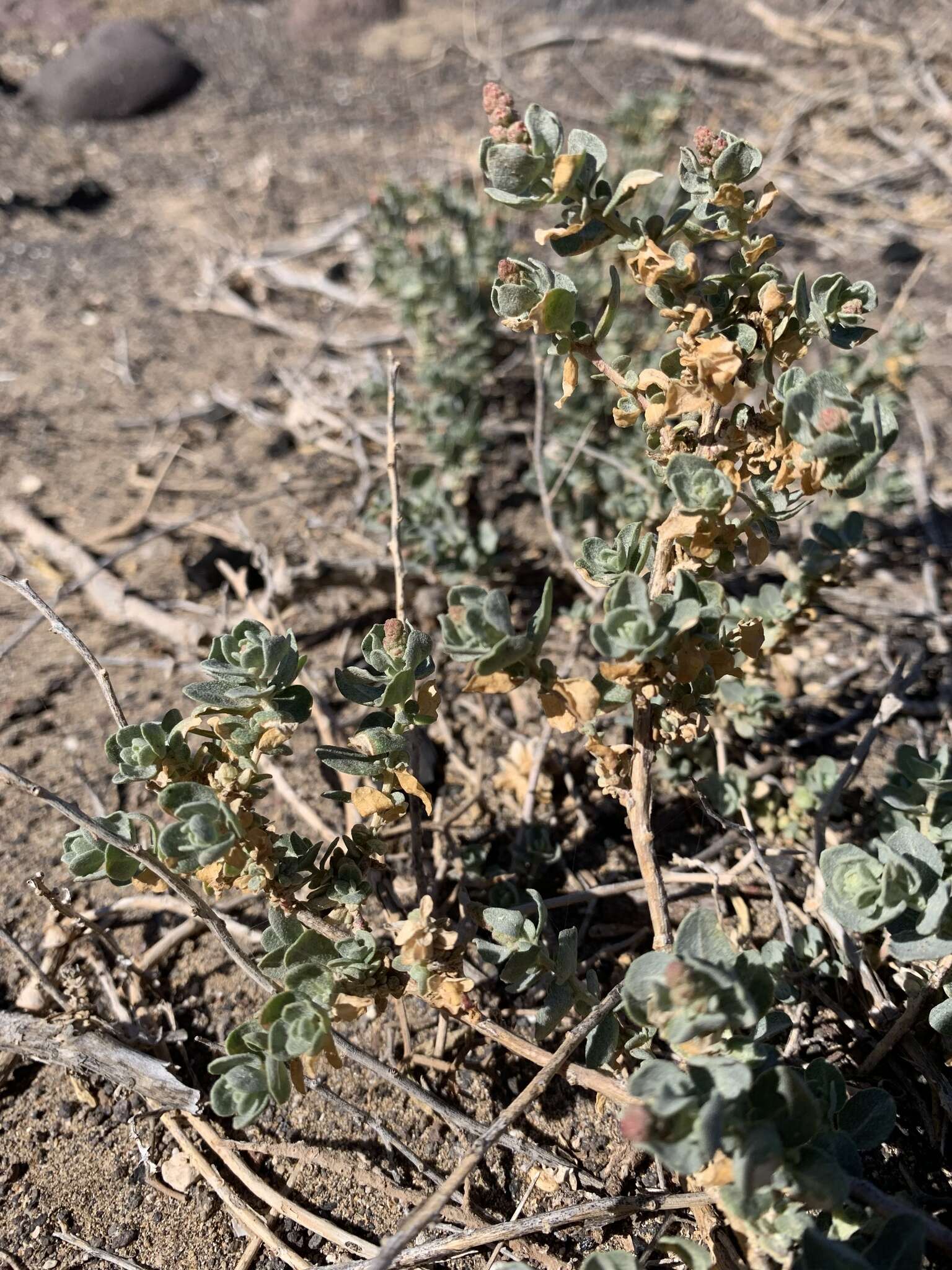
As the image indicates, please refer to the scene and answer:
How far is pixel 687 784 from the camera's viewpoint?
2.12 meters

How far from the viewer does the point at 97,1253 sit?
1.52m

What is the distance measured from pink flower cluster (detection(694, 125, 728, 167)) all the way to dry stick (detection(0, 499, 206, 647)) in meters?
1.76

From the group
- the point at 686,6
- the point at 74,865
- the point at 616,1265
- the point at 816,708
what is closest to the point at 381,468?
the point at 816,708

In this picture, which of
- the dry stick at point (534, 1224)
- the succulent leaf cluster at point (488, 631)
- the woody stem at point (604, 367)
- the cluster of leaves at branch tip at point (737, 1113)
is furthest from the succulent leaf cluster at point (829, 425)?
the dry stick at point (534, 1224)

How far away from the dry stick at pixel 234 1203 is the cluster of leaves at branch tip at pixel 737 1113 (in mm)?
703

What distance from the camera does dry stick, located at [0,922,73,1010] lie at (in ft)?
5.12

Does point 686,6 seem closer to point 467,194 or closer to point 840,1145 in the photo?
point 467,194

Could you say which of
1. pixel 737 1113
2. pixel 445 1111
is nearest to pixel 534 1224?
pixel 445 1111

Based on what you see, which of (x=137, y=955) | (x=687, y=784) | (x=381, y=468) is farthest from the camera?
(x=381, y=468)

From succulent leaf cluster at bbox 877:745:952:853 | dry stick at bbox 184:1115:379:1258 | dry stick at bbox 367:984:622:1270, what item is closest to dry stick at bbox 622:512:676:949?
dry stick at bbox 367:984:622:1270

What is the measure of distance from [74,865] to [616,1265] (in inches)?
36.1

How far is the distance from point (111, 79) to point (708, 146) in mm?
7495

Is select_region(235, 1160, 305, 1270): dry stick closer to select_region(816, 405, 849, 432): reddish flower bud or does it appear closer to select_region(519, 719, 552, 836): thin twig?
select_region(519, 719, 552, 836): thin twig

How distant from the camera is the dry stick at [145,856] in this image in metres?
1.31
